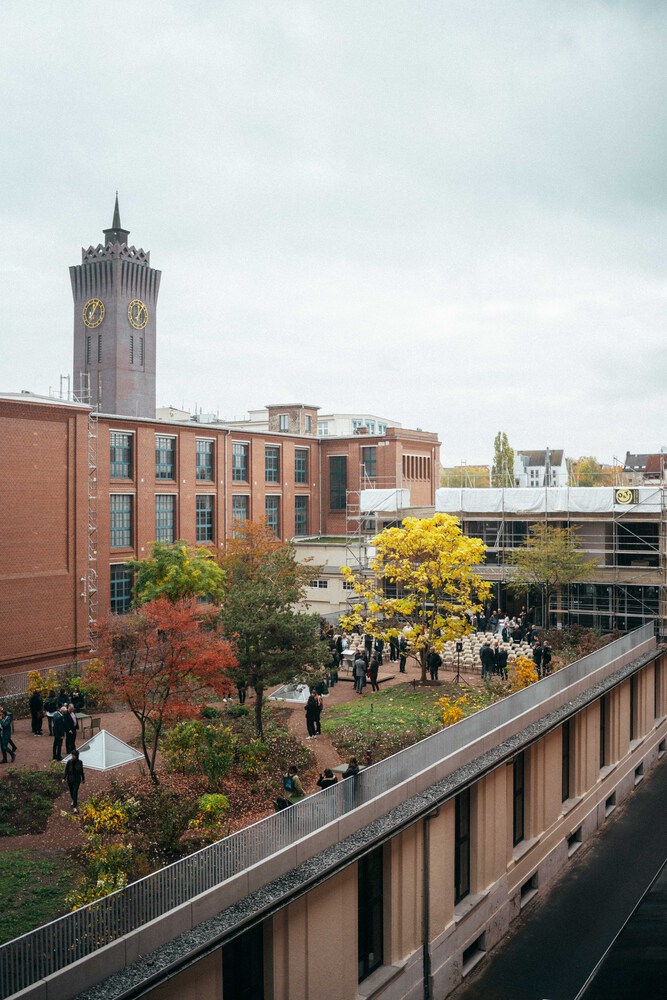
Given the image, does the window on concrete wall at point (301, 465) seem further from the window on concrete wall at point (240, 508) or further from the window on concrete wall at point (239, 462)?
the window on concrete wall at point (240, 508)

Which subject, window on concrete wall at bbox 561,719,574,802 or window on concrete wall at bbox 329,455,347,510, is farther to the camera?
window on concrete wall at bbox 329,455,347,510

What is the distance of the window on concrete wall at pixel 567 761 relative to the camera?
795 inches

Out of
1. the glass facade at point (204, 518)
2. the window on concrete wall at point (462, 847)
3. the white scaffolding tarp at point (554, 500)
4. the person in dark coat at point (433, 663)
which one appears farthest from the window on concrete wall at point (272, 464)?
the window on concrete wall at point (462, 847)

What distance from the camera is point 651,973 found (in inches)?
465

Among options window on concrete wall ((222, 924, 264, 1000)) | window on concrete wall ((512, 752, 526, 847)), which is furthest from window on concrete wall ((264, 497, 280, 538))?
window on concrete wall ((222, 924, 264, 1000))

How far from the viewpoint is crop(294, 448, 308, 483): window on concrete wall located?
185 ft

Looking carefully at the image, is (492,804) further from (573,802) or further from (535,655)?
(535,655)

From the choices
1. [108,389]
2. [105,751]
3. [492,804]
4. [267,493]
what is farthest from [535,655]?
[108,389]

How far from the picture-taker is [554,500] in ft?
132

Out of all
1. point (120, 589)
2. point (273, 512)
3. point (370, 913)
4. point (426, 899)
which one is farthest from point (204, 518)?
point (370, 913)

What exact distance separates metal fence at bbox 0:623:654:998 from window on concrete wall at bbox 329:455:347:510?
43620 millimetres

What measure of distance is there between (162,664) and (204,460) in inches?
1124

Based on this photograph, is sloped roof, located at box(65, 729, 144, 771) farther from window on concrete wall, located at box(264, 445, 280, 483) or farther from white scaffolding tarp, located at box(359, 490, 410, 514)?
window on concrete wall, located at box(264, 445, 280, 483)

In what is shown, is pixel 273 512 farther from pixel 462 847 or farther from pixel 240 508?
pixel 462 847
